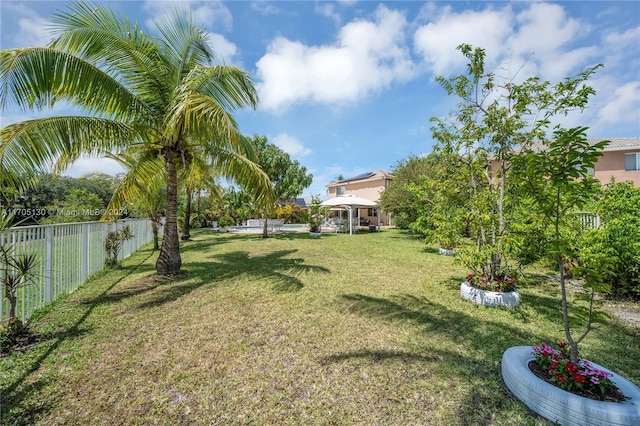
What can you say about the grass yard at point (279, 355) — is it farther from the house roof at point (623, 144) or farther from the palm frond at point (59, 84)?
the house roof at point (623, 144)

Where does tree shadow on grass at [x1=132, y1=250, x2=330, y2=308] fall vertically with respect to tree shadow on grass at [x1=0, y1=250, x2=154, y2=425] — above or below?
above

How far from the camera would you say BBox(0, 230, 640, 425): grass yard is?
2723 millimetres

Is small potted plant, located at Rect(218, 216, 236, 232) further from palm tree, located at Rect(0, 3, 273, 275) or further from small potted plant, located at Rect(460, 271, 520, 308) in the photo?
small potted plant, located at Rect(460, 271, 520, 308)

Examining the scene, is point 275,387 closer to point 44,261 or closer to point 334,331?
point 334,331

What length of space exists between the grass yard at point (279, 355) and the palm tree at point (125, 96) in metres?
2.85

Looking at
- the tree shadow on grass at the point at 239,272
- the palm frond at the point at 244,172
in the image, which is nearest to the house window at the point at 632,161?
the tree shadow on grass at the point at 239,272

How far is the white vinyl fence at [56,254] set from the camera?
4469mm

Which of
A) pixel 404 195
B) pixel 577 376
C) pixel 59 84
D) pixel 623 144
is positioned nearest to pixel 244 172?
pixel 59 84

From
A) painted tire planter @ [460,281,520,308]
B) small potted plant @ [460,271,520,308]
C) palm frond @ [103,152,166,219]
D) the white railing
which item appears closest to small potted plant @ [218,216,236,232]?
palm frond @ [103,152,166,219]

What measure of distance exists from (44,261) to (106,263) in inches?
174

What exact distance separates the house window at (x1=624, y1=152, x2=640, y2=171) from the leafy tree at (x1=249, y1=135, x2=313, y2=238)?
25.7 m

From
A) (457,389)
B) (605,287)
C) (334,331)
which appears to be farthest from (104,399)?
(605,287)

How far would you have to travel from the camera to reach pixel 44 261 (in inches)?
208

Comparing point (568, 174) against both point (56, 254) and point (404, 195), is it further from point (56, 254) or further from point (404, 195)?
point (404, 195)
